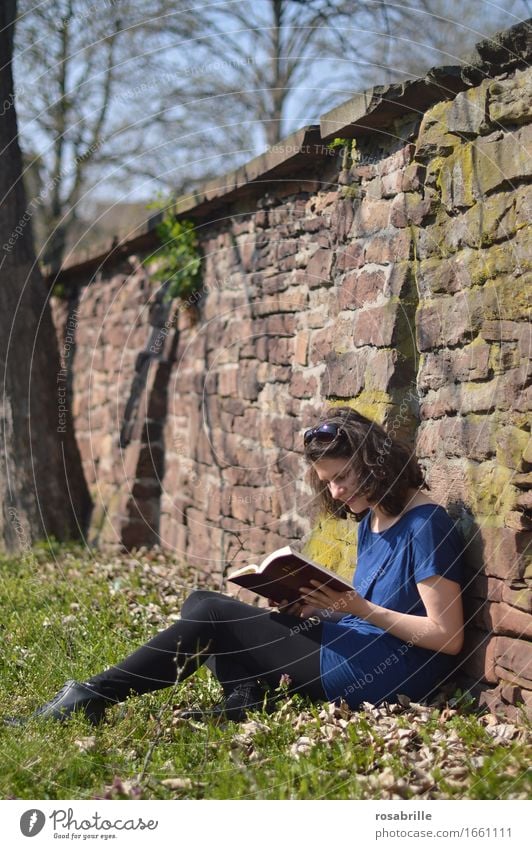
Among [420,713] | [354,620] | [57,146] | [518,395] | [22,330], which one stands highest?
[57,146]

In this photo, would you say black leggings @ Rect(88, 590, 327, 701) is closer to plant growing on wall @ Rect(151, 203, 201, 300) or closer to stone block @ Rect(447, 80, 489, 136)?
stone block @ Rect(447, 80, 489, 136)

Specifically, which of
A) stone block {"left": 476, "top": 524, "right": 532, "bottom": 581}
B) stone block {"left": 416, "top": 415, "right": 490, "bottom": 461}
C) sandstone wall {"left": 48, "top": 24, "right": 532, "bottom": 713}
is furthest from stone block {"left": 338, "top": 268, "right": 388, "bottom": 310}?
stone block {"left": 476, "top": 524, "right": 532, "bottom": 581}

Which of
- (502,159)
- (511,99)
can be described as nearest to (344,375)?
(502,159)

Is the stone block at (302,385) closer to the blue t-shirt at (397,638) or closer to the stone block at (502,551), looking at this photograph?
the blue t-shirt at (397,638)

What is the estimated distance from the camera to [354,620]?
368 centimetres

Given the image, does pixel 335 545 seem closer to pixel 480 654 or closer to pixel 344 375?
pixel 344 375

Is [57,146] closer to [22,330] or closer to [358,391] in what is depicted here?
[22,330]

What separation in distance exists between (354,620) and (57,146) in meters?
10.9

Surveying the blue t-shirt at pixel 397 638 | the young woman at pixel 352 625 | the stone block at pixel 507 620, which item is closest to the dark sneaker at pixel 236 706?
the young woman at pixel 352 625

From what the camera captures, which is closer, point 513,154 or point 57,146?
point 513,154

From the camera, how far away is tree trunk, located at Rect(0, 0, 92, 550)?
23.7ft

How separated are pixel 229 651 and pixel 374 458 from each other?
894 mm

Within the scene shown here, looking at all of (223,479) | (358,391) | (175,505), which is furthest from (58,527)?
(358,391)

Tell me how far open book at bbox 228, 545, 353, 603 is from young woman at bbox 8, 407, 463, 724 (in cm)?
6
